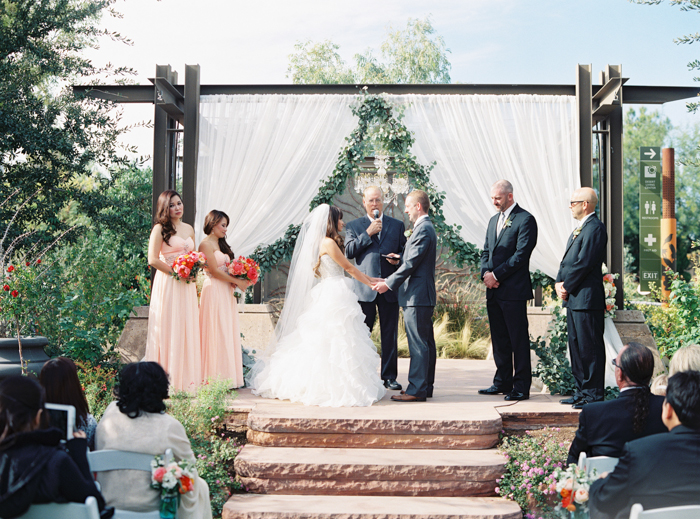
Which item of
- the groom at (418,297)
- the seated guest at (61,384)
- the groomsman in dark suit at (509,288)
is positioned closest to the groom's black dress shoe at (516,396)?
the groomsman in dark suit at (509,288)

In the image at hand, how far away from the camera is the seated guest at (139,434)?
2.70 m

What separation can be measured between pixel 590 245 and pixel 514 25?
2818 centimetres

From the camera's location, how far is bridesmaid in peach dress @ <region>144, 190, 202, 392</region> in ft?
A: 17.4

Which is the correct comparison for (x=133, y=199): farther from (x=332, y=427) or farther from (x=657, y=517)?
(x=657, y=517)

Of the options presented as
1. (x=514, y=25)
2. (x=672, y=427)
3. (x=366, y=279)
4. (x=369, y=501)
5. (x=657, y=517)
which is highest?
(x=514, y=25)

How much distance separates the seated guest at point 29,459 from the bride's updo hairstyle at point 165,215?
10.8ft

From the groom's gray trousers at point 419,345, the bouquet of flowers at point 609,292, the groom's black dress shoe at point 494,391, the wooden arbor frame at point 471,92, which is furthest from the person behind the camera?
the wooden arbor frame at point 471,92

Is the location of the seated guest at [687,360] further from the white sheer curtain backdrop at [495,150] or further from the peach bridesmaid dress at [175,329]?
the peach bridesmaid dress at [175,329]

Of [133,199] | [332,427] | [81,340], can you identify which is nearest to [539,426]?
[332,427]

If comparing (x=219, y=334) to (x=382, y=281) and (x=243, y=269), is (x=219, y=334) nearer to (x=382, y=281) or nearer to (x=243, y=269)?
(x=243, y=269)

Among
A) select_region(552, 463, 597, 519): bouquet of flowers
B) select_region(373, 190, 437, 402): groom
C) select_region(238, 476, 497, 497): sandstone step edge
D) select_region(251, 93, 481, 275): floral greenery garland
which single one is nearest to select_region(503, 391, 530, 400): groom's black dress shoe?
select_region(373, 190, 437, 402): groom

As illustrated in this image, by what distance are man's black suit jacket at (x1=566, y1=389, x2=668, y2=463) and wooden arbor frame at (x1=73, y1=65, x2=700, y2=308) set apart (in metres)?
3.91

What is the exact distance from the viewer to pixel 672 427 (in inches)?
91.9

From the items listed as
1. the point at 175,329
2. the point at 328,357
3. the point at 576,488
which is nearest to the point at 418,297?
the point at 328,357
